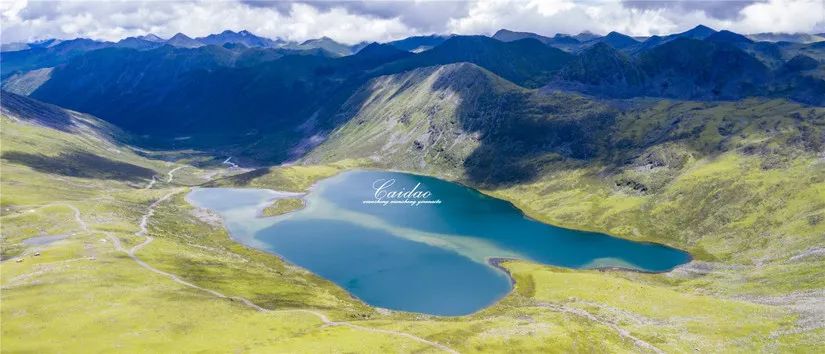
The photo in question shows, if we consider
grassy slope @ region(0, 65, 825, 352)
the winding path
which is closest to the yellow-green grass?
grassy slope @ region(0, 65, 825, 352)

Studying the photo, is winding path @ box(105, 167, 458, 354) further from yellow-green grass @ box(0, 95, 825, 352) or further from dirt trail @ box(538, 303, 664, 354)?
dirt trail @ box(538, 303, 664, 354)

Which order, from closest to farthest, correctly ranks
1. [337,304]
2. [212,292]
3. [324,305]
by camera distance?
[212,292] → [324,305] → [337,304]

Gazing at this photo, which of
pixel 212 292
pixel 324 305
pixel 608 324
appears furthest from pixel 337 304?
pixel 608 324

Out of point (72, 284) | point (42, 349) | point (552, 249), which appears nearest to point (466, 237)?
point (552, 249)

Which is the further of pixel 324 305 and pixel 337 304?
pixel 337 304

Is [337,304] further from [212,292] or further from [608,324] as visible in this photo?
[608,324]

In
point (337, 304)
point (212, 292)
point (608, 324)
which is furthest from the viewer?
point (337, 304)

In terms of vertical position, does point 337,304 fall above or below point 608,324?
A: below

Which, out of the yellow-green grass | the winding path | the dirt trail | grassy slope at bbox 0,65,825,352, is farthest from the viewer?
the dirt trail

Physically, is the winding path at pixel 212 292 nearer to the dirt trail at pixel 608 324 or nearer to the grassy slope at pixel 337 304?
the grassy slope at pixel 337 304

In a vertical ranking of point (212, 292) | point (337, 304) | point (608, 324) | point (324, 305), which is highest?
point (212, 292)

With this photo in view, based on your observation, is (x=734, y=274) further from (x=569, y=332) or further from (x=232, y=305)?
(x=232, y=305)
